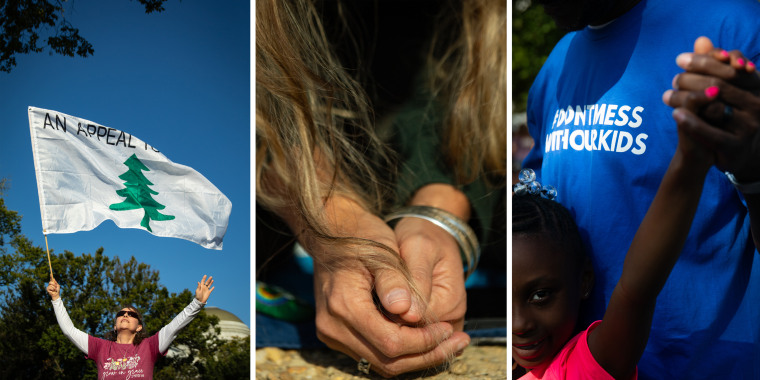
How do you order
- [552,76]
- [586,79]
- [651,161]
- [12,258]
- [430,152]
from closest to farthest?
[651,161] → [586,79] → [552,76] → [12,258] → [430,152]

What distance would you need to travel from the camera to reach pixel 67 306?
2580 millimetres

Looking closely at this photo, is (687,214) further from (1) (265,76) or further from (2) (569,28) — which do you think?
(1) (265,76)

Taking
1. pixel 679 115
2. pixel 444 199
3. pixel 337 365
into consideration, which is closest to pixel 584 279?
pixel 679 115

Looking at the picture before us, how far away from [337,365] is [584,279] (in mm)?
948

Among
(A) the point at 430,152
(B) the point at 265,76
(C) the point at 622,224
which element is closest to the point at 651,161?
(C) the point at 622,224

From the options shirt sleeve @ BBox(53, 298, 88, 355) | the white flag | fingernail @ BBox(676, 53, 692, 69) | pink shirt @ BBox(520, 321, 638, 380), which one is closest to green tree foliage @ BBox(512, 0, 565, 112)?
fingernail @ BBox(676, 53, 692, 69)

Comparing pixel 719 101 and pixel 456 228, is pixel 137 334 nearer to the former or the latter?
pixel 456 228

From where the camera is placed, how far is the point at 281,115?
2279 mm

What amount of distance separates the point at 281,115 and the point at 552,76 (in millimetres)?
919

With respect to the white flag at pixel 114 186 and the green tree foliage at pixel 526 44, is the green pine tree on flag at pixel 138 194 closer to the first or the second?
the white flag at pixel 114 186

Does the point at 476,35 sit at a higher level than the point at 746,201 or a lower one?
higher

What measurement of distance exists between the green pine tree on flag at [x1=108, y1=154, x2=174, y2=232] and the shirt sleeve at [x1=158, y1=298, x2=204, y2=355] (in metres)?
0.33

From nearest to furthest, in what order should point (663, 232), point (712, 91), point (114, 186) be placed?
point (712, 91) → point (663, 232) → point (114, 186)

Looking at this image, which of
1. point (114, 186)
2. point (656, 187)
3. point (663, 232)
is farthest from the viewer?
point (114, 186)
